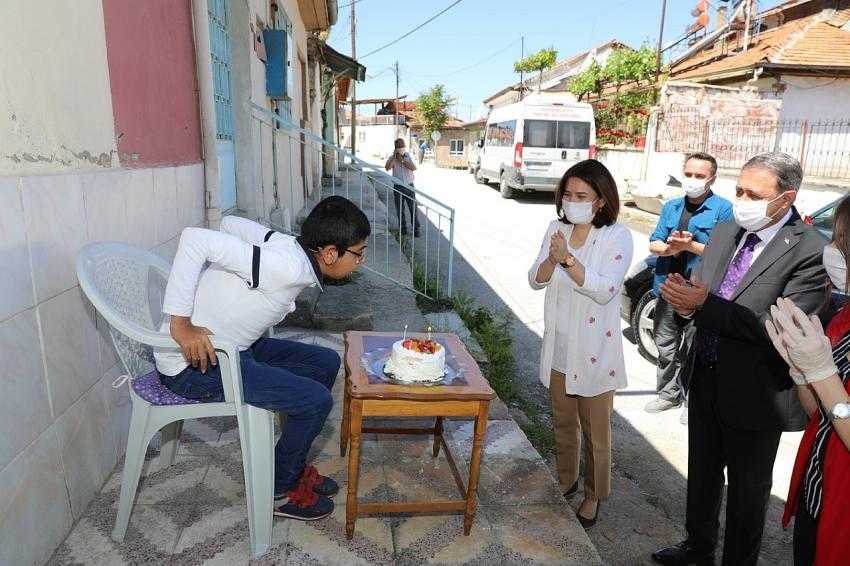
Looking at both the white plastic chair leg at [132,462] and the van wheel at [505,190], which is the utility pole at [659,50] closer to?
the van wheel at [505,190]

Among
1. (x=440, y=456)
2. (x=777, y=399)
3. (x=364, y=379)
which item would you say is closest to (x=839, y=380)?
(x=777, y=399)

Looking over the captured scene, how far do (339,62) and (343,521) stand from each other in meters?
13.3

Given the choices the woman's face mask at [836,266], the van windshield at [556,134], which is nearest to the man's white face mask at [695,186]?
A: the woman's face mask at [836,266]

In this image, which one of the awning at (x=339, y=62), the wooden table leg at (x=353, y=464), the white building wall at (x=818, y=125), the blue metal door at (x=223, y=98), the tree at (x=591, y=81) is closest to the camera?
the wooden table leg at (x=353, y=464)

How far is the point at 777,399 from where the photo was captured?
6.64 feet

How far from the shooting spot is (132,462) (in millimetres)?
2146

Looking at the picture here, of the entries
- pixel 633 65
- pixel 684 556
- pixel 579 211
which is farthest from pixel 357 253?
pixel 633 65

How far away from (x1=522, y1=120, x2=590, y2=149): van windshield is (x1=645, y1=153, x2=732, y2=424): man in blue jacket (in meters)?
11.5

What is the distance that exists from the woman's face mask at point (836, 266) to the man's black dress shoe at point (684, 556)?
4.60 feet

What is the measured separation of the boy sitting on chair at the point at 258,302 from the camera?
200cm

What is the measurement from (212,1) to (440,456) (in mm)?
4191

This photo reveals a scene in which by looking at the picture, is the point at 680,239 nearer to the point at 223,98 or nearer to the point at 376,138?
→ the point at 223,98

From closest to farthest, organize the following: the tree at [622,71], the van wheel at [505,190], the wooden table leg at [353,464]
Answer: the wooden table leg at [353,464]
the van wheel at [505,190]
the tree at [622,71]

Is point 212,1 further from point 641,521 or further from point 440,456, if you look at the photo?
point 641,521
